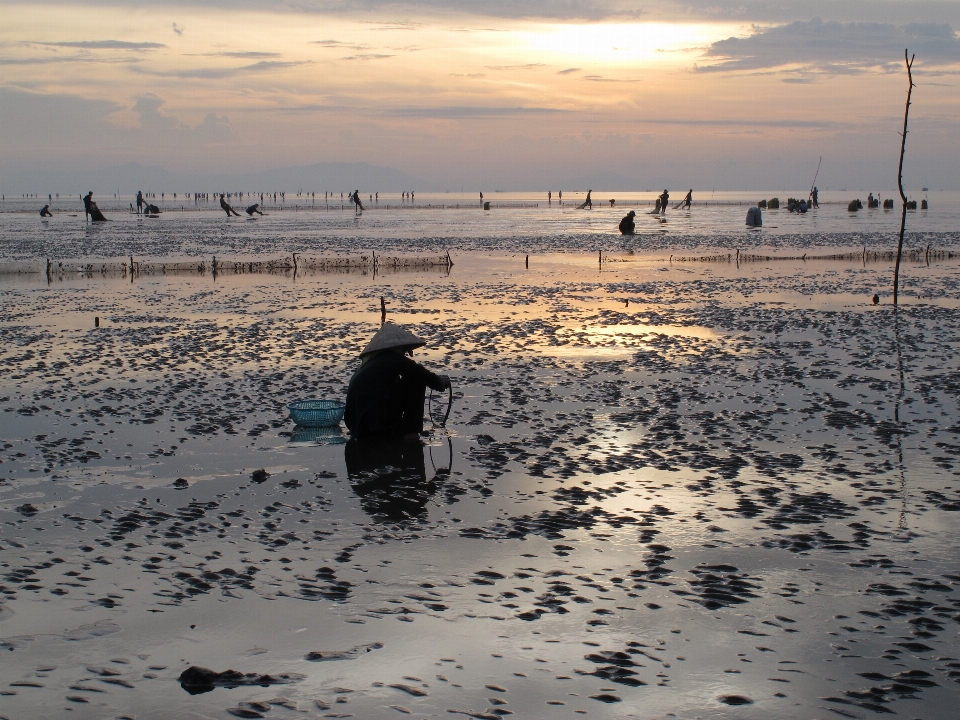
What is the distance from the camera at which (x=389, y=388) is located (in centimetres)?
1096

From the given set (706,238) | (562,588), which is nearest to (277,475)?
(562,588)

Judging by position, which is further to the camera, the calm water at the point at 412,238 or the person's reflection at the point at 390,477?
the calm water at the point at 412,238

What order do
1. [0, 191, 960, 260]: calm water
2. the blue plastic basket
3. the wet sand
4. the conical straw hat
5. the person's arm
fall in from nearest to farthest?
1. the wet sand
2. the person's arm
3. the conical straw hat
4. the blue plastic basket
5. [0, 191, 960, 260]: calm water

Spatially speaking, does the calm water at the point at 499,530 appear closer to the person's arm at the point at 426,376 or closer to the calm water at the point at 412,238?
the person's arm at the point at 426,376

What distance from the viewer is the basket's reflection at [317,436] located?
11109mm

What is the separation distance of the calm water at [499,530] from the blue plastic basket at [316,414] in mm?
166

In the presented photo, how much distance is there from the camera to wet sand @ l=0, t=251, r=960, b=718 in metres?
5.63

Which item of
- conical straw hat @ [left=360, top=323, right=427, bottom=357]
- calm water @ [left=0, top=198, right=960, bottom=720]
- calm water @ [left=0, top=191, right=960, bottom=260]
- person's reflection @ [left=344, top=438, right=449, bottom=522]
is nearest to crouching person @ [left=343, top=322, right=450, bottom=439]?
conical straw hat @ [left=360, top=323, right=427, bottom=357]

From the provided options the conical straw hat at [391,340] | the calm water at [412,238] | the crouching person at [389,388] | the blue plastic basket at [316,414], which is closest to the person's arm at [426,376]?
the crouching person at [389,388]

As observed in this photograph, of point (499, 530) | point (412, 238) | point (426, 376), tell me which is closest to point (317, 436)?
point (426, 376)

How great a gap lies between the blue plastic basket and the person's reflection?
508 mm

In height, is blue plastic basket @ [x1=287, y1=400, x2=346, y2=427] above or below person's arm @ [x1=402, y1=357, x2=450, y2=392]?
below

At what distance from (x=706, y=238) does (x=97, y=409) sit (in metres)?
44.0

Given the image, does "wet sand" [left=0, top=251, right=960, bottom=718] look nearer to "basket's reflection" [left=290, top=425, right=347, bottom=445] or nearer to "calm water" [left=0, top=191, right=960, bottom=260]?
"basket's reflection" [left=290, top=425, right=347, bottom=445]
